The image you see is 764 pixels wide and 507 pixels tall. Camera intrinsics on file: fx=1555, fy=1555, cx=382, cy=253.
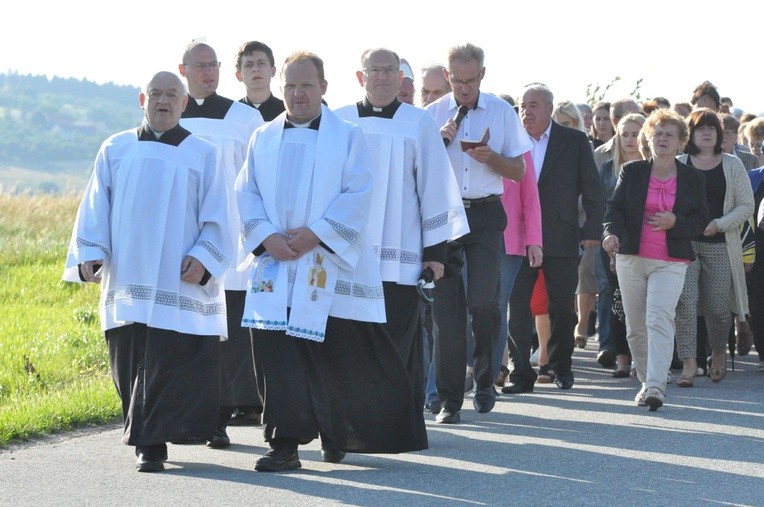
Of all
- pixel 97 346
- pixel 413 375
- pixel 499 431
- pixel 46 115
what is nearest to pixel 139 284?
pixel 413 375

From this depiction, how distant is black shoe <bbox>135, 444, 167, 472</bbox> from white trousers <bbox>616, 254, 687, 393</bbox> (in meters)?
3.86

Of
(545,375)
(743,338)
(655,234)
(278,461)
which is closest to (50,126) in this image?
(743,338)

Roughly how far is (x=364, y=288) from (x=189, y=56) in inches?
88.6

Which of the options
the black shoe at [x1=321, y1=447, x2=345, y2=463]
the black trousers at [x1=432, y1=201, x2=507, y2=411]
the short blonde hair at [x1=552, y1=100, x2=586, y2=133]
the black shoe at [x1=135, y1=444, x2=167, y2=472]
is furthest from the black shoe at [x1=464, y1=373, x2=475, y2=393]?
the black shoe at [x1=135, y1=444, x2=167, y2=472]

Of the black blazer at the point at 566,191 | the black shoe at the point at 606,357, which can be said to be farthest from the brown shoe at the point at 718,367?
the black blazer at the point at 566,191

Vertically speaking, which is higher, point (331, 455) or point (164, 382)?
point (164, 382)

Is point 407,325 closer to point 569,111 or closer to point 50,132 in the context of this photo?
point 569,111

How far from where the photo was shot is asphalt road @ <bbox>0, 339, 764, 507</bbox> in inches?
289

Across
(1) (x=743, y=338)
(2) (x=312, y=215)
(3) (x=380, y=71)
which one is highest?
(3) (x=380, y=71)

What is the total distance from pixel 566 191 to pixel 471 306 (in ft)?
7.88

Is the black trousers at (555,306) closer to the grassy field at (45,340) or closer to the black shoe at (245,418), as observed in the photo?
the black shoe at (245,418)

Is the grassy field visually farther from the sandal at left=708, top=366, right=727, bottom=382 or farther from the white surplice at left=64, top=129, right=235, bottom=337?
the sandal at left=708, top=366, right=727, bottom=382

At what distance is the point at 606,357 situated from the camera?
45.1 feet

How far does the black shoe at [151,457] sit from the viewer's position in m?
8.09
